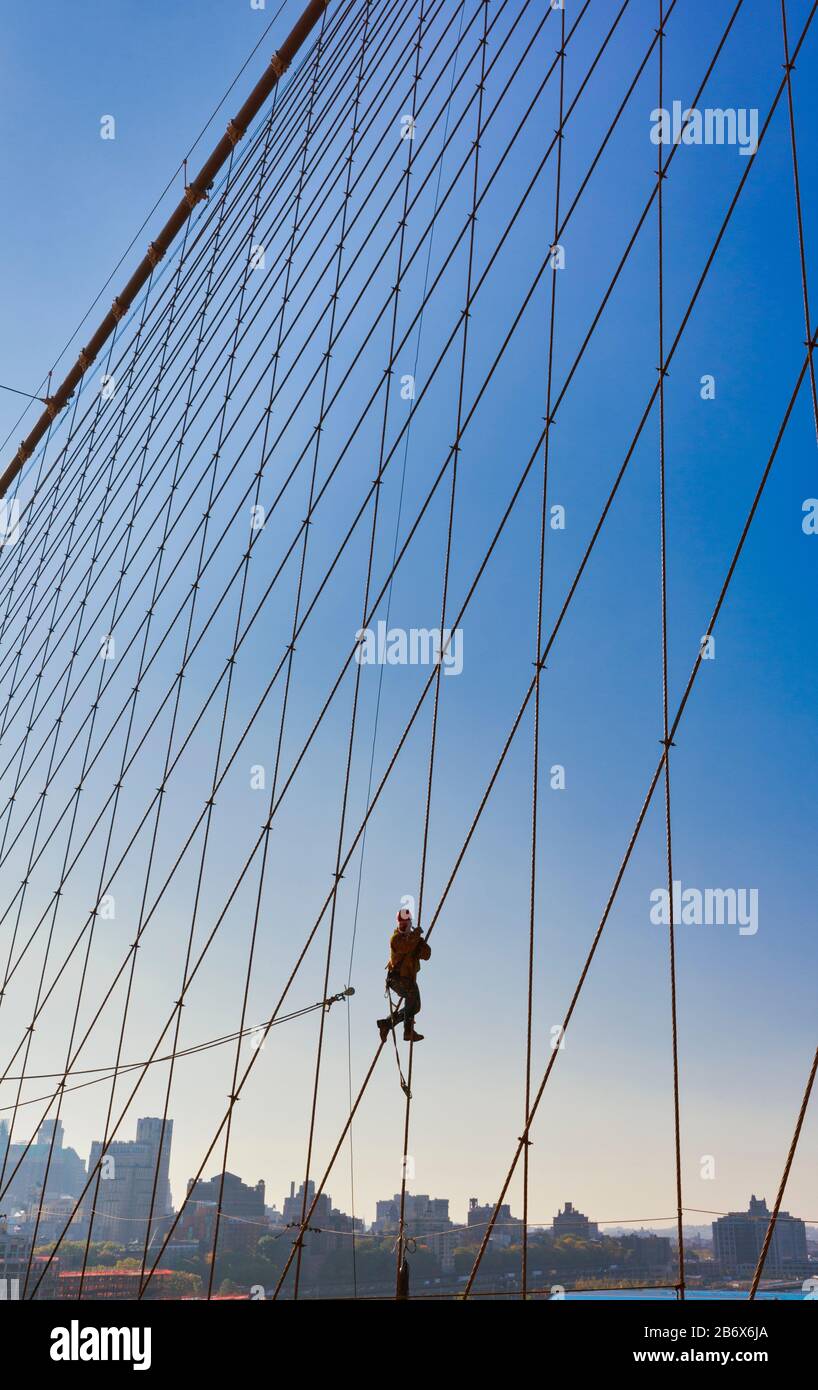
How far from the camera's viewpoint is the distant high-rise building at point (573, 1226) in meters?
6.98

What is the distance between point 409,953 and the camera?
6.68 meters

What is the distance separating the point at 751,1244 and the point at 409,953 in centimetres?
260

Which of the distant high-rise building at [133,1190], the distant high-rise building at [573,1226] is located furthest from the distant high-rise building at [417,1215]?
the distant high-rise building at [133,1190]

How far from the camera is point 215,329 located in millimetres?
15047

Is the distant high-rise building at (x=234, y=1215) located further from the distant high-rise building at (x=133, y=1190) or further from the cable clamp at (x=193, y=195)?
the cable clamp at (x=193, y=195)

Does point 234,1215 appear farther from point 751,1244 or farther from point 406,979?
point 751,1244

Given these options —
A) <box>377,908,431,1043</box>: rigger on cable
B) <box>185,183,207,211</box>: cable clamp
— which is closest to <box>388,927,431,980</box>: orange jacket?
<box>377,908,431,1043</box>: rigger on cable

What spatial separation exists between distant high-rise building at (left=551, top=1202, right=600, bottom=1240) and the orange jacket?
1.87m

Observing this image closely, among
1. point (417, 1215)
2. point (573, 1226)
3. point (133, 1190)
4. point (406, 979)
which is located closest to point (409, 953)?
point (406, 979)

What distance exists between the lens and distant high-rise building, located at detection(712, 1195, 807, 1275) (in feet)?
19.9

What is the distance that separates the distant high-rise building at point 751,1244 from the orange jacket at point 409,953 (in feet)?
7.21

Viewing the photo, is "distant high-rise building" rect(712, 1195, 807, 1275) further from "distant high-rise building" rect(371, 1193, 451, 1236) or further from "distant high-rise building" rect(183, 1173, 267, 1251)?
"distant high-rise building" rect(183, 1173, 267, 1251)
